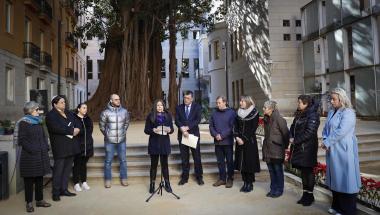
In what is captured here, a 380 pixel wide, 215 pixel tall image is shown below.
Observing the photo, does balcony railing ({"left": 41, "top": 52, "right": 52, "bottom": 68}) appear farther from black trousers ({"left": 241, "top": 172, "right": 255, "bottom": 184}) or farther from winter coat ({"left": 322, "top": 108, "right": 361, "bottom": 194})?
winter coat ({"left": 322, "top": 108, "right": 361, "bottom": 194})

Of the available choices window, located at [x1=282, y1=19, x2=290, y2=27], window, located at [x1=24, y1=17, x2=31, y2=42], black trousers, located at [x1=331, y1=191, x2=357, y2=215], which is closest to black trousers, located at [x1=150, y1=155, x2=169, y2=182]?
black trousers, located at [x1=331, y1=191, x2=357, y2=215]

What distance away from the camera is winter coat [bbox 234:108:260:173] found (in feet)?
22.9

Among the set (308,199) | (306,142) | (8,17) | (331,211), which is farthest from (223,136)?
(8,17)

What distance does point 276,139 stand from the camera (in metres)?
6.62

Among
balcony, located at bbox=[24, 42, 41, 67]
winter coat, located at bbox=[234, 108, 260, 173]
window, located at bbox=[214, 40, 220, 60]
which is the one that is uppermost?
window, located at bbox=[214, 40, 220, 60]

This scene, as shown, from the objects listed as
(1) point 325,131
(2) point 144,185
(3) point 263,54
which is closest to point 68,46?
(3) point 263,54

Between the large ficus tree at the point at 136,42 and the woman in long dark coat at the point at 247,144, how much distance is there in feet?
44.2

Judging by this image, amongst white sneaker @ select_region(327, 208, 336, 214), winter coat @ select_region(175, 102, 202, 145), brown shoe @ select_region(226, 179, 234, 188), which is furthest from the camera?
winter coat @ select_region(175, 102, 202, 145)

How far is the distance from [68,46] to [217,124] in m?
31.7

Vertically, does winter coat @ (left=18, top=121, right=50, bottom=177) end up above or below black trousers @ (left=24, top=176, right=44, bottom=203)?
above

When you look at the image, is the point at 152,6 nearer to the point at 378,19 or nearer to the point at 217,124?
the point at 378,19

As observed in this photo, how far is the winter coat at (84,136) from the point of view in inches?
291

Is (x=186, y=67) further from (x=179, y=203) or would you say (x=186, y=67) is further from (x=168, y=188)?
(x=179, y=203)

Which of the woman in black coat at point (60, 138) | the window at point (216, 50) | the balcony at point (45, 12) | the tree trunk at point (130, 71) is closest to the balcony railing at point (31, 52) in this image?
the balcony at point (45, 12)
